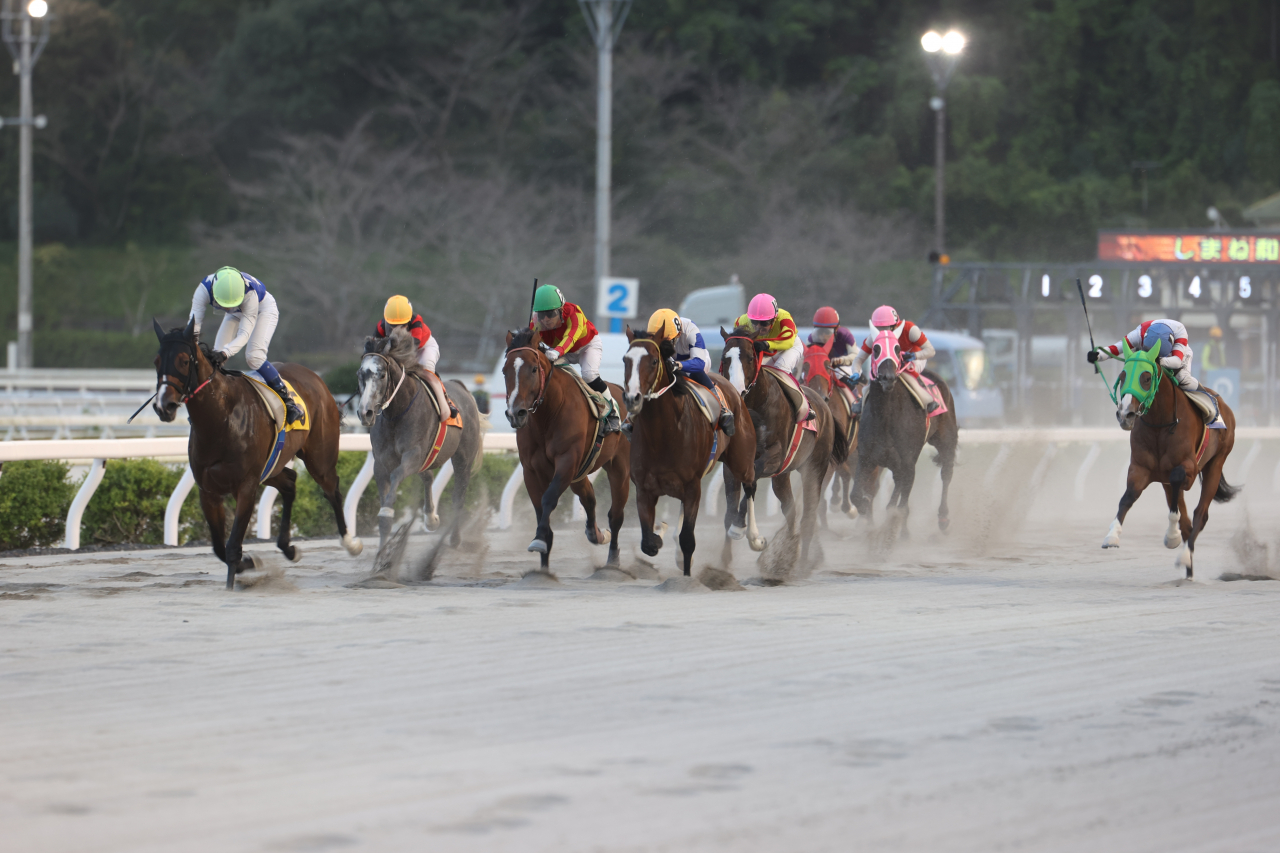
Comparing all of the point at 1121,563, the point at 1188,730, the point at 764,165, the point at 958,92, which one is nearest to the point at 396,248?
the point at 764,165

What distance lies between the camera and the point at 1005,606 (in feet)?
26.6

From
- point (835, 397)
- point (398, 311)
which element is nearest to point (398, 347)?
point (398, 311)

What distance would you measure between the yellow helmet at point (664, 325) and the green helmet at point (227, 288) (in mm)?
2245

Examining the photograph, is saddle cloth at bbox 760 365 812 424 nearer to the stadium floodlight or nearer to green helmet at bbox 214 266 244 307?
green helmet at bbox 214 266 244 307

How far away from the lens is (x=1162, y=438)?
9.41 meters

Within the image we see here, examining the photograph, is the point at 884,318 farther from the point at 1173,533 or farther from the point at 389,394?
the point at 389,394

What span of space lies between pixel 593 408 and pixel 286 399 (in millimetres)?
1735

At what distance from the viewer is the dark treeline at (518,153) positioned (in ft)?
125

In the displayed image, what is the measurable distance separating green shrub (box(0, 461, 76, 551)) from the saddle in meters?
3.92

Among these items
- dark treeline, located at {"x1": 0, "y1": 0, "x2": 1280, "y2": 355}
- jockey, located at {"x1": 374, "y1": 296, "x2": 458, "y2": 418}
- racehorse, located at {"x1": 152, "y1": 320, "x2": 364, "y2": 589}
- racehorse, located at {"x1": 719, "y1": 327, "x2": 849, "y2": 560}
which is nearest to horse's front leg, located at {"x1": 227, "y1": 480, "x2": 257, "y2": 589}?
racehorse, located at {"x1": 152, "y1": 320, "x2": 364, "y2": 589}

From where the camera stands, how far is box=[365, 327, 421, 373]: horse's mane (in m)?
10.1

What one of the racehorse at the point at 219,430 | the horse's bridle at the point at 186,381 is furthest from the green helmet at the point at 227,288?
the horse's bridle at the point at 186,381

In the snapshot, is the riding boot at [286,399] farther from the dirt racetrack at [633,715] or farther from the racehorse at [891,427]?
the racehorse at [891,427]

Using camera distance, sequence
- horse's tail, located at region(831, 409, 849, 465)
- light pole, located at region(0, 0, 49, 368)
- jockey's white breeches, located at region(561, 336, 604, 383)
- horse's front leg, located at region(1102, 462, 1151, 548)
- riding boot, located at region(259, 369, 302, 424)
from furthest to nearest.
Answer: light pole, located at region(0, 0, 49, 368)
horse's tail, located at region(831, 409, 849, 465)
horse's front leg, located at region(1102, 462, 1151, 548)
jockey's white breeches, located at region(561, 336, 604, 383)
riding boot, located at region(259, 369, 302, 424)
